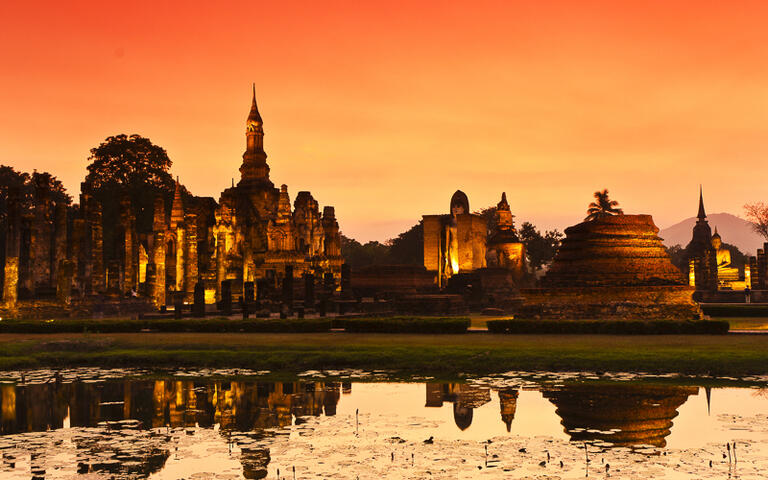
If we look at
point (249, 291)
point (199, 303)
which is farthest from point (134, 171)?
point (199, 303)

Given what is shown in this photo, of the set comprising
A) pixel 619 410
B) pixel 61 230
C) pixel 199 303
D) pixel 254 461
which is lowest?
pixel 254 461

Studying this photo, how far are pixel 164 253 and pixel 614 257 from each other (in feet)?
93.4

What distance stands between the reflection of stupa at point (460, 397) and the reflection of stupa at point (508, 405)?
271 mm

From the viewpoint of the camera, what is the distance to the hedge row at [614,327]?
25516 mm

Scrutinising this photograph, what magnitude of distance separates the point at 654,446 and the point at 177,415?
25.1 ft

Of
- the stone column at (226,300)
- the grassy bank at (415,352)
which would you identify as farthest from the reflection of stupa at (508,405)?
the stone column at (226,300)

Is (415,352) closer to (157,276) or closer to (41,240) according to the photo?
(157,276)

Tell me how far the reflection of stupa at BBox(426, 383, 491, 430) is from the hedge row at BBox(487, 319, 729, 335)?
9.97 meters

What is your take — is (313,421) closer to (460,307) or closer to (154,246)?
(460,307)

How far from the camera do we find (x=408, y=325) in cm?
2794

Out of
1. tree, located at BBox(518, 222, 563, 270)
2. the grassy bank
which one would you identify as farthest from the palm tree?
the grassy bank

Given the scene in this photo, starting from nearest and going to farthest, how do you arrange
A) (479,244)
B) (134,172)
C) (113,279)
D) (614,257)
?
1. (614,257)
2. (113,279)
3. (479,244)
4. (134,172)

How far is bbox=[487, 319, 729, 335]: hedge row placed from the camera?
83.7 ft

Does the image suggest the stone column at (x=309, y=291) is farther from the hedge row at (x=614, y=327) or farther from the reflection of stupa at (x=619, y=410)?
the reflection of stupa at (x=619, y=410)
